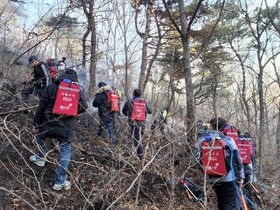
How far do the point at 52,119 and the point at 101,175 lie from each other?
1.36 meters

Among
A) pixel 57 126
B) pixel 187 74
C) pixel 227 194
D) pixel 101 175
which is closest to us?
pixel 57 126

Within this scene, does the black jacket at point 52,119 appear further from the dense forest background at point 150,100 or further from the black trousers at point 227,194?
the black trousers at point 227,194

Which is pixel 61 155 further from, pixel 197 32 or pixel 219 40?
pixel 219 40

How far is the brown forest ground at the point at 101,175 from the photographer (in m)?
3.97

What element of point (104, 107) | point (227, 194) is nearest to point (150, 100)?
point (104, 107)

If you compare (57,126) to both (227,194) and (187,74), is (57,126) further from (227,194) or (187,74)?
(187,74)

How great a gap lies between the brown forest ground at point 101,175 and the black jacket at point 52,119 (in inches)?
11.8

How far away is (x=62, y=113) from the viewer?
4.36m

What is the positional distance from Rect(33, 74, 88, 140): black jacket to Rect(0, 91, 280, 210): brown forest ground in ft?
0.98

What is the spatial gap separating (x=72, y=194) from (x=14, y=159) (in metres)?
1.50

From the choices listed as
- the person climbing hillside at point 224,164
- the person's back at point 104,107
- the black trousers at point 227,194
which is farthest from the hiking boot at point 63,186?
the person's back at point 104,107

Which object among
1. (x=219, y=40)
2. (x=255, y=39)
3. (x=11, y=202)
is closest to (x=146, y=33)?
(x=219, y=40)

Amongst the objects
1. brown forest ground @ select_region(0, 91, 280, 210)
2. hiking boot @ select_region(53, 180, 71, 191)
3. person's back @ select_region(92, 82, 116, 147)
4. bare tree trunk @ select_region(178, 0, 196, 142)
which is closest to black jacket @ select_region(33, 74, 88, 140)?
brown forest ground @ select_region(0, 91, 280, 210)

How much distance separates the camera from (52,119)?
444 cm
